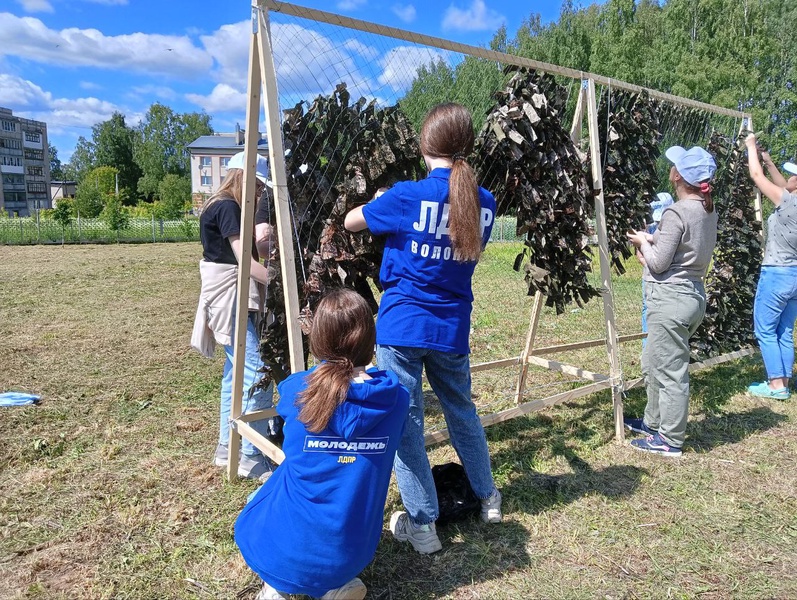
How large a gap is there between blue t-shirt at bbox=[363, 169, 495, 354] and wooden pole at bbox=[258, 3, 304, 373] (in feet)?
1.45

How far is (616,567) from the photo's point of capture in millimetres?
2752

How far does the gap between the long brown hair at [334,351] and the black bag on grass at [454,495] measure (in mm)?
1141

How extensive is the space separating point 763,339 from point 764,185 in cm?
135

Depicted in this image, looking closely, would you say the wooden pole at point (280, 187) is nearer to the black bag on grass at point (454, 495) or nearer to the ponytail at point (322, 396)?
the ponytail at point (322, 396)

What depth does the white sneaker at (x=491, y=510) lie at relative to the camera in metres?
3.05

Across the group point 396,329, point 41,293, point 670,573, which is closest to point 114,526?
point 396,329

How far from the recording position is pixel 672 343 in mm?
3781

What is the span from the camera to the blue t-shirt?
2484 millimetres

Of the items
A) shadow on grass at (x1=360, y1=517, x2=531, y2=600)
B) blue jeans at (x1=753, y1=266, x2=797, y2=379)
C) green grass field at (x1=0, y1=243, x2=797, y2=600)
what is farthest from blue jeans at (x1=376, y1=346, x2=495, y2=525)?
blue jeans at (x1=753, y1=266, x2=797, y2=379)

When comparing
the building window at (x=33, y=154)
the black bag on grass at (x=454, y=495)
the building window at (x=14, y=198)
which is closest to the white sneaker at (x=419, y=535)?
the black bag on grass at (x=454, y=495)

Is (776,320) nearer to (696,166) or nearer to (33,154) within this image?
(696,166)

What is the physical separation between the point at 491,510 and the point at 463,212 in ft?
5.25

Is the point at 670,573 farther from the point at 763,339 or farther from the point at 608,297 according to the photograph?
the point at 763,339

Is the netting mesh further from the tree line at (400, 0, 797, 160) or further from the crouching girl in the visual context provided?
the tree line at (400, 0, 797, 160)
